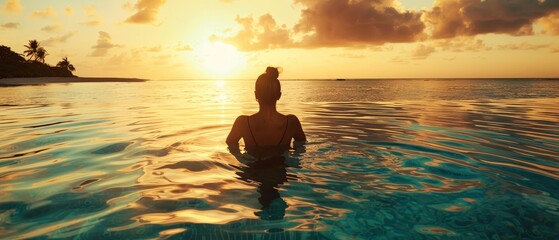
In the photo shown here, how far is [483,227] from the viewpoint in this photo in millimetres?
3148

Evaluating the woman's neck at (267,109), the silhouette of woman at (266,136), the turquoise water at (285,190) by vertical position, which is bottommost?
the turquoise water at (285,190)

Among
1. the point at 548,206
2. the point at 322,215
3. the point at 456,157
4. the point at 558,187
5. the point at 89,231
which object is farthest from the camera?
the point at 456,157

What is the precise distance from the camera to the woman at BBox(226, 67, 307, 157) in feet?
16.8

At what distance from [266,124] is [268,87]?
2.32 ft

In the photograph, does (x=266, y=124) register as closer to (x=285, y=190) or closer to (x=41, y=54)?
(x=285, y=190)

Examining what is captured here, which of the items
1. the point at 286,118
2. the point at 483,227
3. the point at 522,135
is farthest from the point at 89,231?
the point at 522,135

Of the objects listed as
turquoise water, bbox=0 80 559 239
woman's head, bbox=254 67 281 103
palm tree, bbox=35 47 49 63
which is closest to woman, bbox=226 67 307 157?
woman's head, bbox=254 67 281 103

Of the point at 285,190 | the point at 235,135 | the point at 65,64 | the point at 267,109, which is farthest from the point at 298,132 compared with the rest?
the point at 65,64

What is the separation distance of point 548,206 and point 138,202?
15.9 feet

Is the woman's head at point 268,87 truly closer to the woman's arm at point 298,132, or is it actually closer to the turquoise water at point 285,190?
the woman's arm at point 298,132

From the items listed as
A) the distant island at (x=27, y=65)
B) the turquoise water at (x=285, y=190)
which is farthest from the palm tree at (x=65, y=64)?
the turquoise water at (x=285, y=190)

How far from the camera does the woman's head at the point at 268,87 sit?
5.09 m

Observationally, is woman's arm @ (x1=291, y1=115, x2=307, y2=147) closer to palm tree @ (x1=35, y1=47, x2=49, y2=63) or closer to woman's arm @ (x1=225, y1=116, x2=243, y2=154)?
woman's arm @ (x1=225, y1=116, x2=243, y2=154)

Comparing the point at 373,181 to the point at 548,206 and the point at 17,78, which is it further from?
the point at 17,78
